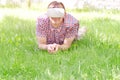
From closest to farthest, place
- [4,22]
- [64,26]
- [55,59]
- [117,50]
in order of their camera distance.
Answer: [55,59] → [117,50] → [64,26] → [4,22]

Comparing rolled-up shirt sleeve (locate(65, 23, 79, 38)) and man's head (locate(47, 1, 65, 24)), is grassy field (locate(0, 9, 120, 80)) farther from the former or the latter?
man's head (locate(47, 1, 65, 24))

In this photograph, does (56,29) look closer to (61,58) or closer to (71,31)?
(71,31)

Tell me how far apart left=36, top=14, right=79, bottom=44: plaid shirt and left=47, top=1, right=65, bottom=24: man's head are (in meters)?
0.11

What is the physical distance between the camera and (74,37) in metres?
6.18

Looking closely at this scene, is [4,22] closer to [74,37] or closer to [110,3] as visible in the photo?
[74,37]

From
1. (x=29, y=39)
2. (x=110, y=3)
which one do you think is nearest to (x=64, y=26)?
(x=29, y=39)

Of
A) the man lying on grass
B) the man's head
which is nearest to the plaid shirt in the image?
the man lying on grass

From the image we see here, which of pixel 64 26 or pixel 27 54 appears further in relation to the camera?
→ pixel 64 26

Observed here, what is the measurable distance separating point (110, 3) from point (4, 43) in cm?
645

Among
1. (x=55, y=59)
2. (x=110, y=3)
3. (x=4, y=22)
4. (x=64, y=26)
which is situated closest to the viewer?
(x=55, y=59)

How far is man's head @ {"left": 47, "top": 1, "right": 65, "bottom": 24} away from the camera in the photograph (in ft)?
19.3

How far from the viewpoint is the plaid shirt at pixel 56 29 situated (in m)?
6.10

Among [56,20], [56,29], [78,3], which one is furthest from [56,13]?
[78,3]

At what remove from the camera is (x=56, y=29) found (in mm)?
6145
